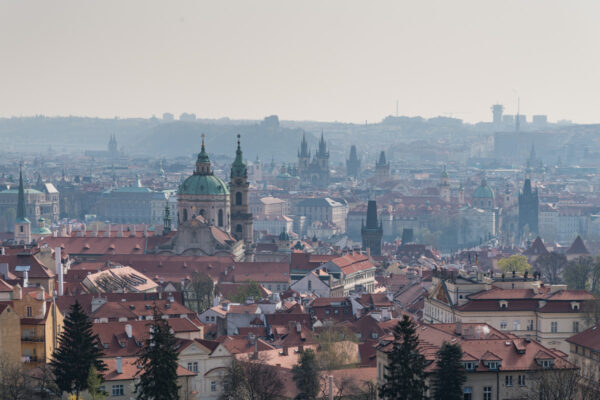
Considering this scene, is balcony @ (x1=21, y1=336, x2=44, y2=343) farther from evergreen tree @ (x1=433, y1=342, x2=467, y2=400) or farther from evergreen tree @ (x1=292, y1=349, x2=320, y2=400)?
evergreen tree @ (x1=433, y1=342, x2=467, y2=400)

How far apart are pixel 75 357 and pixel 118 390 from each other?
2.70 m

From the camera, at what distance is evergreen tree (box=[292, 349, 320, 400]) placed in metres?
48.8

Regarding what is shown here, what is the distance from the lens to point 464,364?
4688 cm

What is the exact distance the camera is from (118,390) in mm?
48750

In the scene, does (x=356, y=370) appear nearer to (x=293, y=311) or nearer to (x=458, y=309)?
(x=458, y=309)

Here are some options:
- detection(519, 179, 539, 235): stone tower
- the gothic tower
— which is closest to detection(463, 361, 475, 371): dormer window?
the gothic tower

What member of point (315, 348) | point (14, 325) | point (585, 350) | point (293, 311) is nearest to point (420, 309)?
point (293, 311)

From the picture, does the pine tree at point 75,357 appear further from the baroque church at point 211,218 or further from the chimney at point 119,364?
the baroque church at point 211,218

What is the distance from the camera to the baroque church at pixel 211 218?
104 m

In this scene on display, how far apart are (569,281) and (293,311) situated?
1922 cm

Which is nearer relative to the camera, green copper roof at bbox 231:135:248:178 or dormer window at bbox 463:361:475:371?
dormer window at bbox 463:361:475:371

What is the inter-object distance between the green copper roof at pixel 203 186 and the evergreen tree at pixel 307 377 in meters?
60.0

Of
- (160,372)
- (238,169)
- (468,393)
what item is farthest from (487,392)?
(238,169)

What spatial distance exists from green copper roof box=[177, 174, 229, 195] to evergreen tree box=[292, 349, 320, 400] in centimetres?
5997
